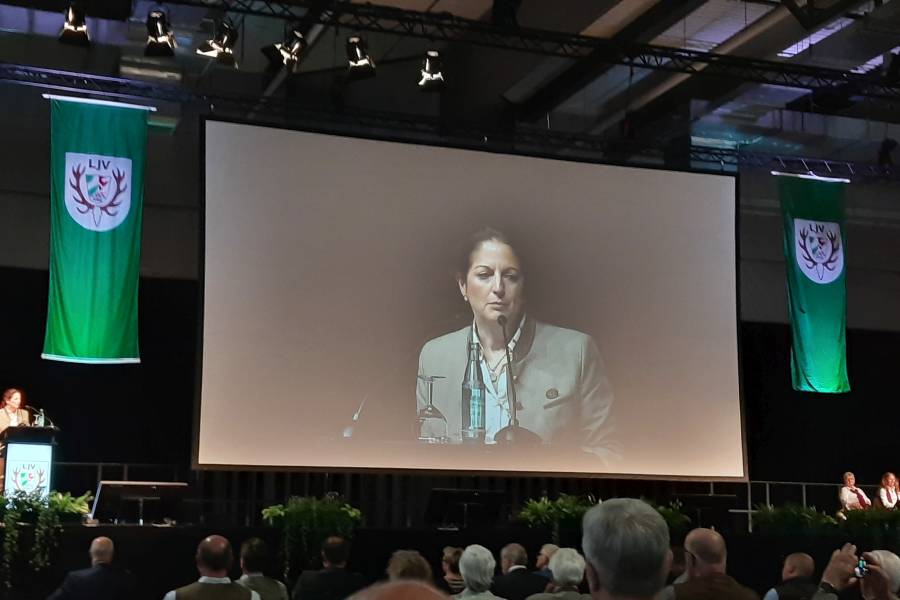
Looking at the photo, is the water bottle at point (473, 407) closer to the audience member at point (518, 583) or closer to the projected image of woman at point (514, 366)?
the projected image of woman at point (514, 366)

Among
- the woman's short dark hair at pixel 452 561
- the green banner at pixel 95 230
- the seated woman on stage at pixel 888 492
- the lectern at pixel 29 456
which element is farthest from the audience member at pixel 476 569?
the seated woman on stage at pixel 888 492

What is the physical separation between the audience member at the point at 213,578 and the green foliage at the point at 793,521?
18.4 feet

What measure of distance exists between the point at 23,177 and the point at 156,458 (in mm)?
3505

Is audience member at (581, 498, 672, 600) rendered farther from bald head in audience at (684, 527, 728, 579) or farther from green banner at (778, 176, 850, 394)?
green banner at (778, 176, 850, 394)

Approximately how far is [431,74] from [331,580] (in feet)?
18.8

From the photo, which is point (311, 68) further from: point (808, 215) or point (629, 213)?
point (808, 215)

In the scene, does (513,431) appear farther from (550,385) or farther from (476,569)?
(476,569)

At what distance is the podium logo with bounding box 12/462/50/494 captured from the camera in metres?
8.67

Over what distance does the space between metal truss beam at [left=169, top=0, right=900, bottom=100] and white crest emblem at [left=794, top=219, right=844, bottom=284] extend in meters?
1.44

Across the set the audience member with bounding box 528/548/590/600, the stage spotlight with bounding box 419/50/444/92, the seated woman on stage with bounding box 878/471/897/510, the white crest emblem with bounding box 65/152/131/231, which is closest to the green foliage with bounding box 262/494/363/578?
the audience member with bounding box 528/548/590/600

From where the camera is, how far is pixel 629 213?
11.6 meters

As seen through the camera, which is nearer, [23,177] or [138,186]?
[138,186]

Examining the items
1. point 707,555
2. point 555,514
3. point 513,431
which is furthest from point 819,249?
point 707,555

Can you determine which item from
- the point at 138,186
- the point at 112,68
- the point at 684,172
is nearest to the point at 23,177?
the point at 112,68
